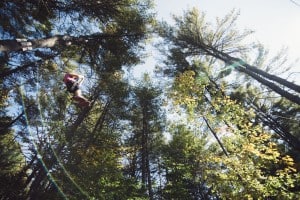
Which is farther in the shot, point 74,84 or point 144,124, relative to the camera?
point 144,124

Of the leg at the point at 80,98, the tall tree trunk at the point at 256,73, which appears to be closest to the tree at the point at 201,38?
the tall tree trunk at the point at 256,73

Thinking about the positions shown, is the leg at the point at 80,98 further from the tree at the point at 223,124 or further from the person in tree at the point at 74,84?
the tree at the point at 223,124

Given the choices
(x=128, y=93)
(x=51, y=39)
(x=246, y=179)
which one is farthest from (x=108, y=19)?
(x=246, y=179)

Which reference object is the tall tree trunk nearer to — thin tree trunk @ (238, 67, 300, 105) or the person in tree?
thin tree trunk @ (238, 67, 300, 105)

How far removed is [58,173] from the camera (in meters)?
13.0

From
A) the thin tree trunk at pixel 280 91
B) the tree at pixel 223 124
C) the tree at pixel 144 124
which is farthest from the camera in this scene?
the tree at pixel 144 124

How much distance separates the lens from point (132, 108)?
17797 millimetres

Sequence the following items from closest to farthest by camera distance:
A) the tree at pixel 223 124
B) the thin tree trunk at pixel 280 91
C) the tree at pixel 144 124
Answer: the tree at pixel 223 124, the thin tree trunk at pixel 280 91, the tree at pixel 144 124

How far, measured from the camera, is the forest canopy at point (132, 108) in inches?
356

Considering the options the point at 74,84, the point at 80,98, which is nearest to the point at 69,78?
the point at 74,84

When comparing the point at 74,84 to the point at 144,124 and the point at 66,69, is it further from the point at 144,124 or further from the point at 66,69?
the point at 144,124

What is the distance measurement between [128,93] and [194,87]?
5.38 metres

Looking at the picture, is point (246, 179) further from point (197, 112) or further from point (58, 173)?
point (58, 173)

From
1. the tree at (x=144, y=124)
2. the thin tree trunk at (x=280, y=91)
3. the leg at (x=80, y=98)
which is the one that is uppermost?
the tree at (x=144, y=124)
